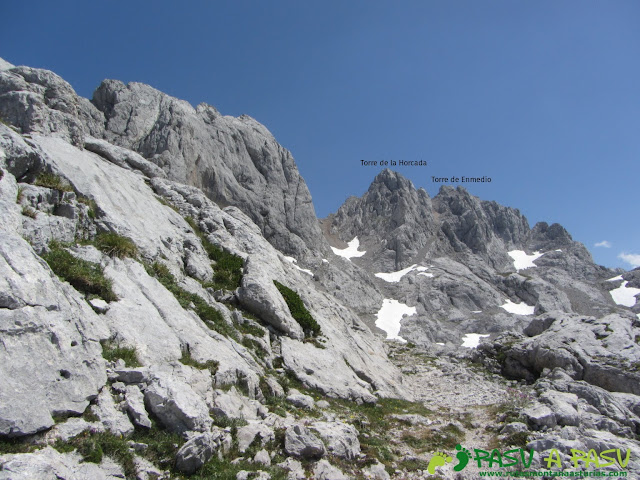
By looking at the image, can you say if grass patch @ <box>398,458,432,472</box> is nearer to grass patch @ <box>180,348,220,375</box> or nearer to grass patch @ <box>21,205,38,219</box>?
grass patch @ <box>180,348,220,375</box>

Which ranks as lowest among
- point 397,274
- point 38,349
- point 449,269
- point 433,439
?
point 433,439

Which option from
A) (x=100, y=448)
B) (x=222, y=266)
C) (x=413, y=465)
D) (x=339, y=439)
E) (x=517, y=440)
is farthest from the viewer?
(x=222, y=266)

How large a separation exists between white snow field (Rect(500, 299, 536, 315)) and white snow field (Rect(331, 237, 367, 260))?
60.3 meters

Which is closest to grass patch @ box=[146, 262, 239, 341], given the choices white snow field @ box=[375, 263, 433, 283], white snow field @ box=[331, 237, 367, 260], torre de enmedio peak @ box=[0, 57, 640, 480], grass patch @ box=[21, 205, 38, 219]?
torre de enmedio peak @ box=[0, 57, 640, 480]

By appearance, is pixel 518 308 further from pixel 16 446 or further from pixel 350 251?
pixel 16 446

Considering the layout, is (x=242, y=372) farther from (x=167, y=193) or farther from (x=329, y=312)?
(x=167, y=193)

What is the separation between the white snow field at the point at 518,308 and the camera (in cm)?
12339

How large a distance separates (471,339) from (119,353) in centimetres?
10084

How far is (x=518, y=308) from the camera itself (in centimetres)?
12612

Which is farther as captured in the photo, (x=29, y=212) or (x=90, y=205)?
(x=90, y=205)

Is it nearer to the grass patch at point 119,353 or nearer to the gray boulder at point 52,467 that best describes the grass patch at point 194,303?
the grass patch at point 119,353

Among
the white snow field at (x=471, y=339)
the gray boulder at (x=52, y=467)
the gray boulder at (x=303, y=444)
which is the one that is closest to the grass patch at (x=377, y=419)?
the gray boulder at (x=303, y=444)

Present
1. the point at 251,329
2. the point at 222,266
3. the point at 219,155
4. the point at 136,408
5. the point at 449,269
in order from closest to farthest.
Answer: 1. the point at 136,408
2. the point at 251,329
3. the point at 222,266
4. the point at 219,155
5. the point at 449,269

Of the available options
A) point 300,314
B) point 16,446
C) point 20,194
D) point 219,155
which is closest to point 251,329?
point 300,314
